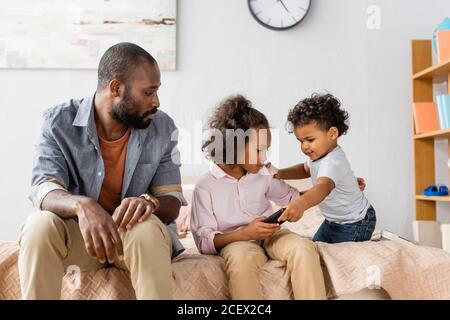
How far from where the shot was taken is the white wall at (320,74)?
99.9 inches

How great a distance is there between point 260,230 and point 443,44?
1.50 metres

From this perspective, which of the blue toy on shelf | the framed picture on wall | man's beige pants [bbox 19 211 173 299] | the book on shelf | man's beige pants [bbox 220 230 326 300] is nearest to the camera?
man's beige pants [bbox 19 211 173 299]

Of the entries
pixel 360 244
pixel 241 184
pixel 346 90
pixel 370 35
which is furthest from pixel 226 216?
pixel 370 35

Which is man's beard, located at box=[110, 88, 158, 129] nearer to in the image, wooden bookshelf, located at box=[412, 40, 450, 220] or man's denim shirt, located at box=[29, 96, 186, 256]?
man's denim shirt, located at box=[29, 96, 186, 256]

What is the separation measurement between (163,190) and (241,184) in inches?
8.8

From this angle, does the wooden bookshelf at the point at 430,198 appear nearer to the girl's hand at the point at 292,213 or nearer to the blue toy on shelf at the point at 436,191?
the blue toy on shelf at the point at 436,191

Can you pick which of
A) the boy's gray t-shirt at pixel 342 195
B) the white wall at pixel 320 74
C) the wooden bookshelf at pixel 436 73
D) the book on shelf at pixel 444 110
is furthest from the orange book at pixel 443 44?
the boy's gray t-shirt at pixel 342 195

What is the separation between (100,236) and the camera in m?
1.05

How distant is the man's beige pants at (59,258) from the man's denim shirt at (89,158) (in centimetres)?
21

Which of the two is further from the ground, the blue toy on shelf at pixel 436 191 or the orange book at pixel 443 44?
the orange book at pixel 443 44

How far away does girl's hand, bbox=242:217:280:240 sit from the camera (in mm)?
1248

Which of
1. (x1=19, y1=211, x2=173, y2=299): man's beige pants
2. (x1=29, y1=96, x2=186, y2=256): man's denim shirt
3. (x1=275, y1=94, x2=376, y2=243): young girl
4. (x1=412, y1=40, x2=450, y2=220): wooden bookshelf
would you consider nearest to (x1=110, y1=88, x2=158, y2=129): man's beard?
(x1=29, y1=96, x2=186, y2=256): man's denim shirt

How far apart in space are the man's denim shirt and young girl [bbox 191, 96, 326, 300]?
0.30 ft
